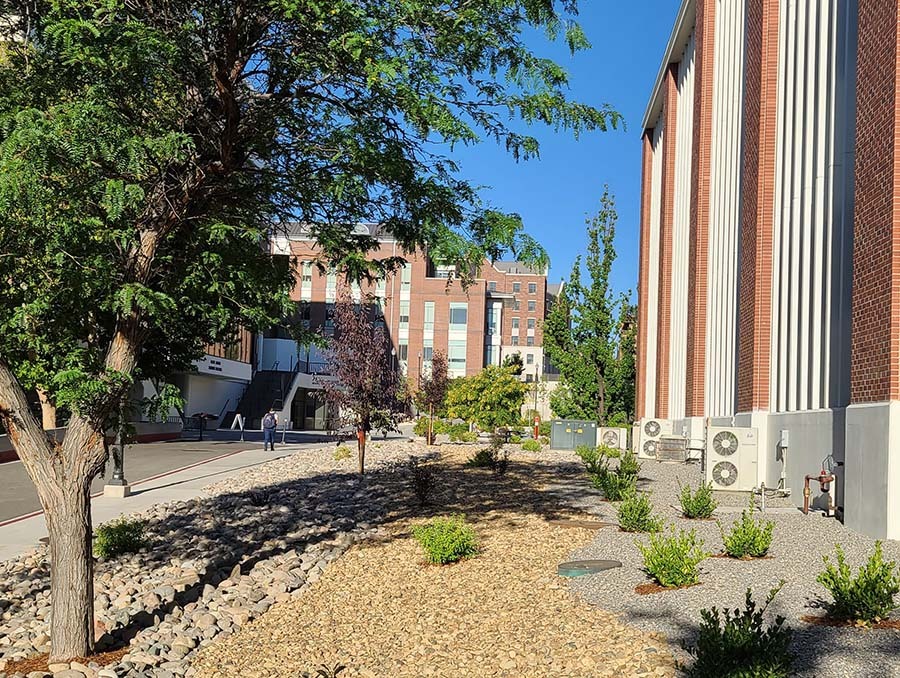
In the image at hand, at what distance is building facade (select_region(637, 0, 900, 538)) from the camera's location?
34.0ft

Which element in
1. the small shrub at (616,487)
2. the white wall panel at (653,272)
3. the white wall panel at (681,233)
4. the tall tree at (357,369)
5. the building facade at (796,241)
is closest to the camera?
the building facade at (796,241)

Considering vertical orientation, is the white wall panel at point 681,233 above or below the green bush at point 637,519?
above

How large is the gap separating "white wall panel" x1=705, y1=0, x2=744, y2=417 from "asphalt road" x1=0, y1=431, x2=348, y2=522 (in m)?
14.7

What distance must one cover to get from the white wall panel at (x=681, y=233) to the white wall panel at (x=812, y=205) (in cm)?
1206

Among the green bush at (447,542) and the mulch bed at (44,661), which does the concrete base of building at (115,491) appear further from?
the mulch bed at (44,661)

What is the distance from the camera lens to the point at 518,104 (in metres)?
8.46

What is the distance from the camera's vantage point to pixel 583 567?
29.5ft

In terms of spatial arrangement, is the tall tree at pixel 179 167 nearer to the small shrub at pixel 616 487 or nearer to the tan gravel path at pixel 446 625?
the tan gravel path at pixel 446 625

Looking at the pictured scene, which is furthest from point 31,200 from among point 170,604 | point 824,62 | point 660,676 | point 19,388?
point 824,62

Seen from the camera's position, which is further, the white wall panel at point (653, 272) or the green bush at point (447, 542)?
the white wall panel at point (653, 272)

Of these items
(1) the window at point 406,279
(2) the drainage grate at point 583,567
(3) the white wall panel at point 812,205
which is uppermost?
(1) the window at point 406,279

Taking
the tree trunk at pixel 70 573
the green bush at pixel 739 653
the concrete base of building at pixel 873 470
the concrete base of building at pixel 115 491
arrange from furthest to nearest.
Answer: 1. the concrete base of building at pixel 115 491
2. the concrete base of building at pixel 873 470
3. the tree trunk at pixel 70 573
4. the green bush at pixel 739 653

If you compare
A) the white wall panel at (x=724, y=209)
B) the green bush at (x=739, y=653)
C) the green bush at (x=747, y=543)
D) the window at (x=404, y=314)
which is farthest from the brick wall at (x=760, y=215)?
the window at (x=404, y=314)

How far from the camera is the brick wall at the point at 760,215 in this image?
664 inches
